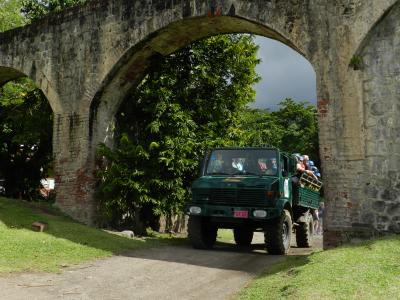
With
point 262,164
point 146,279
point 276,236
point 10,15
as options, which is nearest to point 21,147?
point 10,15

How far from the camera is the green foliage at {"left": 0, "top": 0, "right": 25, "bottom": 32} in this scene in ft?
67.5

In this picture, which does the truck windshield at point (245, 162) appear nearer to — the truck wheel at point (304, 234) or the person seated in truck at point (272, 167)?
the person seated in truck at point (272, 167)

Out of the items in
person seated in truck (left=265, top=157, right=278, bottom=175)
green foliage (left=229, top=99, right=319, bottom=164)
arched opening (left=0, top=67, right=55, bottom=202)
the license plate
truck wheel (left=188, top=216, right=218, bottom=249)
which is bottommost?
truck wheel (left=188, top=216, right=218, bottom=249)

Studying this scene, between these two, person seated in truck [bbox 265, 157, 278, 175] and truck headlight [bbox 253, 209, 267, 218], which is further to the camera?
person seated in truck [bbox 265, 157, 278, 175]

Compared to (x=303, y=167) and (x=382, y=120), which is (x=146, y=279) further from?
(x=303, y=167)

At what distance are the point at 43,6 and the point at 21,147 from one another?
578 centimetres

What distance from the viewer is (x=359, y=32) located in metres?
8.84

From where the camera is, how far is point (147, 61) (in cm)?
1192

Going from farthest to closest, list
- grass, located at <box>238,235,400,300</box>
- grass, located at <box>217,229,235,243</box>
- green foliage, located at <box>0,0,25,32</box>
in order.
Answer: green foliage, located at <box>0,0,25,32</box>, grass, located at <box>217,229,235,243</box>, grass, located at <box>238,235,400,300</box>

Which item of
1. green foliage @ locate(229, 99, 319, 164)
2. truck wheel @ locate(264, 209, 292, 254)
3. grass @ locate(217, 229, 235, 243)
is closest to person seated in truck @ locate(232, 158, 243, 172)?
truck wheel @ locate(264, 209, 292, 254)

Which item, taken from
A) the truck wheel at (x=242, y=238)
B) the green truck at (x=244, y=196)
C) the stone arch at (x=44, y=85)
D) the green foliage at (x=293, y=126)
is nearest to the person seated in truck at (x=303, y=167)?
the green truck at (x=244, y=196)

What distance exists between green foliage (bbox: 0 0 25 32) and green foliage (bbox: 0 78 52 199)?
3.51 m

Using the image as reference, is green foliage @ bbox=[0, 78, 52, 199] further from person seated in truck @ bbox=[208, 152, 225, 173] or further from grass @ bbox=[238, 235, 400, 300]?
grass @ bbox=[238, 235, 400, 300]

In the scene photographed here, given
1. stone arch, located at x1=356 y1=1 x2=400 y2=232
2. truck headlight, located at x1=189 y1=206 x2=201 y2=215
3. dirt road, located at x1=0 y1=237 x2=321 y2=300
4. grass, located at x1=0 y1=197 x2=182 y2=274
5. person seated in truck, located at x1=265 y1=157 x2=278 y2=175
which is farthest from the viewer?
person seated in truck, located at x1=265 y1=157 x2=278 y2=175
